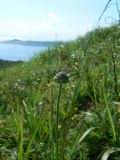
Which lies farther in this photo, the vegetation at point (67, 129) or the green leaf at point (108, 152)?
the green leaf at point (108, 152)

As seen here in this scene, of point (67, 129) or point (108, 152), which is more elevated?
point (67, 129)

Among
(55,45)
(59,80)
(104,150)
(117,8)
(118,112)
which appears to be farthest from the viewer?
(55,45)

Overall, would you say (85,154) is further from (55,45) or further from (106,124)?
(55,45)

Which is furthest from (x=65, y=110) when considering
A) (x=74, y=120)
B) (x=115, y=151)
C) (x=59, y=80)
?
(x=59, y=80)

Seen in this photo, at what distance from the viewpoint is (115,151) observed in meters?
2.34

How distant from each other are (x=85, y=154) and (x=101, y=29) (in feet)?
21.5

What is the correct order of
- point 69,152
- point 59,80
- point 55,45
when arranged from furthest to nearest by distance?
point 55,45
point 69,152
point 59,80

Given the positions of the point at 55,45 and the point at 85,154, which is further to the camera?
the point at 55,45

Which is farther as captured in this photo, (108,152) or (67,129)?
(108,152)

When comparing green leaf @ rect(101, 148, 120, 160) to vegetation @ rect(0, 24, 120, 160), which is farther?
green leaf @ rect(101, 148, 120, 160)

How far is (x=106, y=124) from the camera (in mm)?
2564

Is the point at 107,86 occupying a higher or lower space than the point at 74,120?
higher

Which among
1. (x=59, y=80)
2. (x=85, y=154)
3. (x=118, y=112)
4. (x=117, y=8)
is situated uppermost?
(x=117, y=8)

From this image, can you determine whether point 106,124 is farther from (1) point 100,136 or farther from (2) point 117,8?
(2) point 117,8
